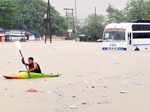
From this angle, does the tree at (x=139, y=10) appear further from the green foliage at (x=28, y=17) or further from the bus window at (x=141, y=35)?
the bus window at (x=141, y=35)

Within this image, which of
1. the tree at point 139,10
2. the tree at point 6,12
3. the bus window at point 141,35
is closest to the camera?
the bus window at point 141,35

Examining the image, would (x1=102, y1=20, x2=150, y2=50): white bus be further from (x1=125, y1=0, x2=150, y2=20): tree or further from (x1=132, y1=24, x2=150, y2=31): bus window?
(x1=125, y1=0, x2=150, y2=20): tree

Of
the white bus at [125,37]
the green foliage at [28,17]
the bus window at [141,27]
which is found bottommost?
the white bus at [125,37]

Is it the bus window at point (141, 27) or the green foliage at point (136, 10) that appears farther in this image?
the green foliage at point (136, 10)

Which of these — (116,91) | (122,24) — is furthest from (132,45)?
(116,91)

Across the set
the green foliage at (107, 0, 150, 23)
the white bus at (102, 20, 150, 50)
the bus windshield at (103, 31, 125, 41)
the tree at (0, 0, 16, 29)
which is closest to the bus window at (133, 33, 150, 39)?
the white bus at (102, 20, 150, 50)

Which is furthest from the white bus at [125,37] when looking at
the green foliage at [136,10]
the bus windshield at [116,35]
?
the green foliage at [136,10]

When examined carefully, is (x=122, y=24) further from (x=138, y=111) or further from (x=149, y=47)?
(x=138, y=111)

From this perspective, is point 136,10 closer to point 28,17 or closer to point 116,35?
point 28,17

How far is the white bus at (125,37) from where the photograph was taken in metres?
37.3

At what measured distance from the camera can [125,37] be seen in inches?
1478

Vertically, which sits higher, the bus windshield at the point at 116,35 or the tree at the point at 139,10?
the tree at the point at 139,10

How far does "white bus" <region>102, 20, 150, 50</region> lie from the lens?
37.3 meters

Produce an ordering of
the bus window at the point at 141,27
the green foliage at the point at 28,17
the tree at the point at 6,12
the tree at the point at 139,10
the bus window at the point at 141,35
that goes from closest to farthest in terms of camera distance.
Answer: the bus window at the point at 141,35 < the bus window at the point at 141,27 < the tree at the point at 139,10 < the tree at the point at 6,12 < the green foliage at the point at 28,17
